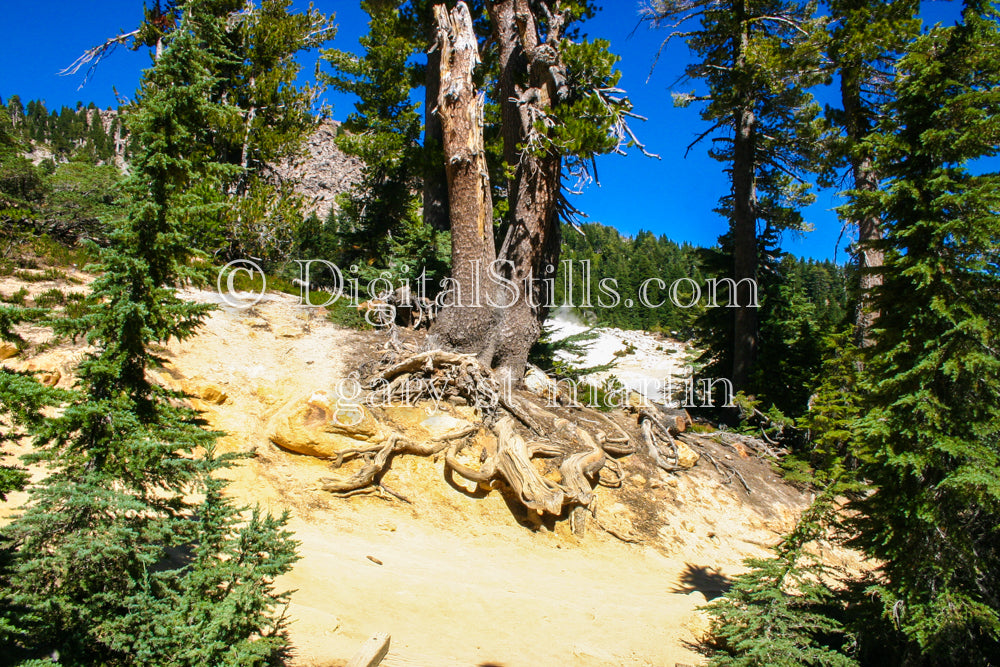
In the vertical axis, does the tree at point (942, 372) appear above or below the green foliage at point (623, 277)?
below

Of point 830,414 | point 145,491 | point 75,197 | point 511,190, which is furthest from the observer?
point 75,197

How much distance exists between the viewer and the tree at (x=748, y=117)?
1227cm

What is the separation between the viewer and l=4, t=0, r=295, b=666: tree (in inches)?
114

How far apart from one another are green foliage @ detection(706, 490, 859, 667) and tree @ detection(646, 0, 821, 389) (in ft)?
30.5

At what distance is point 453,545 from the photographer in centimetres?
622

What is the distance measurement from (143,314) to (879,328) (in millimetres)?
5351

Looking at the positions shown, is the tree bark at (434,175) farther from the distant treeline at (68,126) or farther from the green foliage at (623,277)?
the distant treeline at (68,126)

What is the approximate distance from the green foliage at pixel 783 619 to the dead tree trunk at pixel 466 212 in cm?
567

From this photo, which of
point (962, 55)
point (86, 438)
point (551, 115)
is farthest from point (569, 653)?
point (551, 115)

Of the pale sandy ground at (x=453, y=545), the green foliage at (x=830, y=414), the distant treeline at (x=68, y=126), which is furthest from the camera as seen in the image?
the distant treeline at (x=68, y=126)

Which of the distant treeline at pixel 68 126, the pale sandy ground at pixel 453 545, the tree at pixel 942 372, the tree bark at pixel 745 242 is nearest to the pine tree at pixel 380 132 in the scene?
the pale sandy ground at pixel 453 545

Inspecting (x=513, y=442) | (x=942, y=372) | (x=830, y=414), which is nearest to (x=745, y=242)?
(x=830, y=414)

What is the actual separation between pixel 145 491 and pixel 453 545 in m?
3.63

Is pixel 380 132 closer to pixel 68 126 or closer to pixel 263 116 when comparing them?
pixel 263 116
